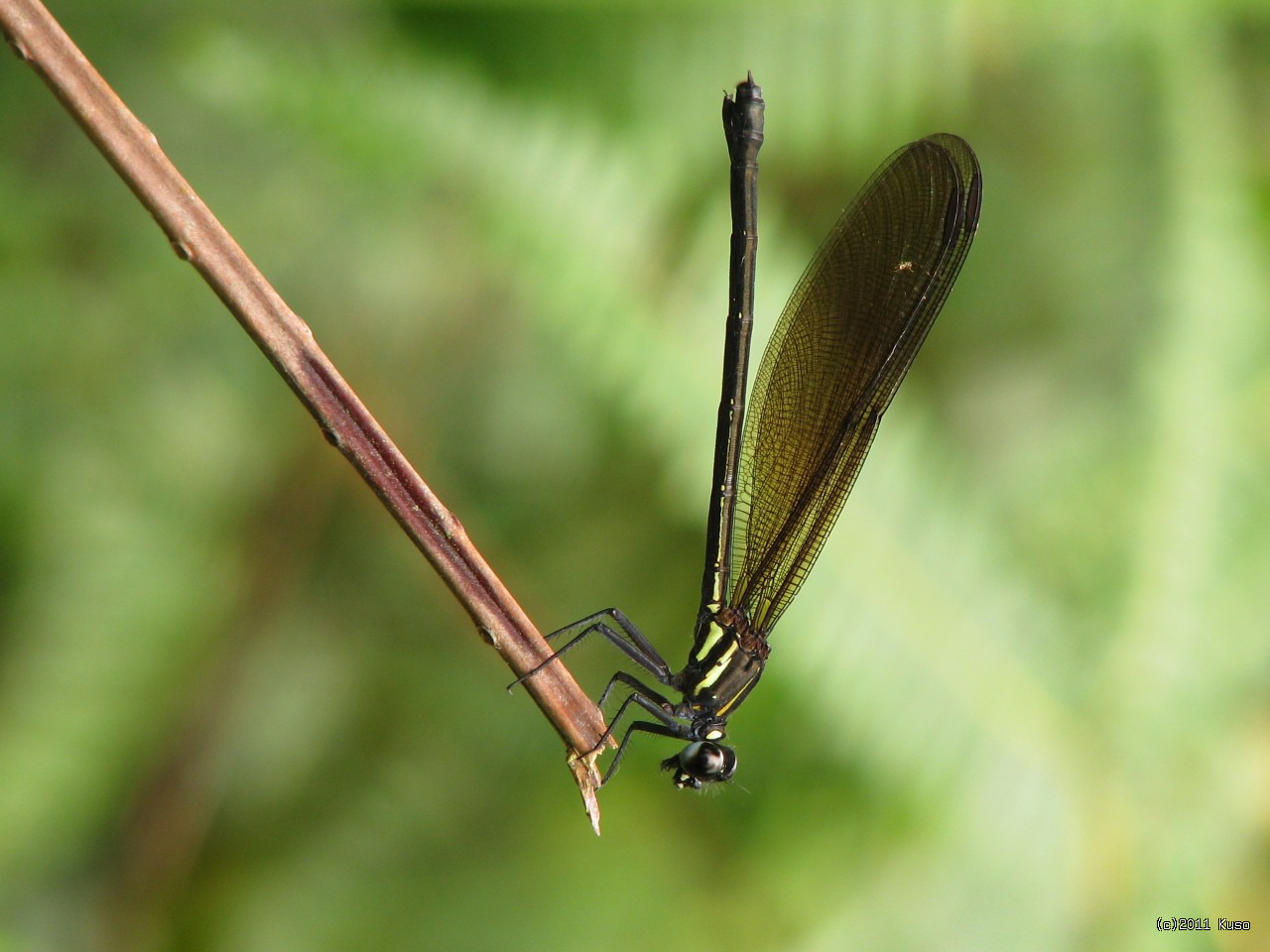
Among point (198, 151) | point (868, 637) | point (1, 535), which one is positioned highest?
point (198, 151)

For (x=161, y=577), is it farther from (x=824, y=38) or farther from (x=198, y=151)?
(x=824, y=38)

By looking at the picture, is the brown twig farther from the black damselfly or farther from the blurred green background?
the blurred green background

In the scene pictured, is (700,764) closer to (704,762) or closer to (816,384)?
(704,762)

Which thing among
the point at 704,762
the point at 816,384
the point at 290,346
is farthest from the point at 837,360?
the point at 290,346

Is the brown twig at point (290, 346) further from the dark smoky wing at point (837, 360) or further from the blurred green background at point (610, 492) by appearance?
the blurred green background at point (610, 492)

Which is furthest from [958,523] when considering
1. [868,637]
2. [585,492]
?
[585,492]
